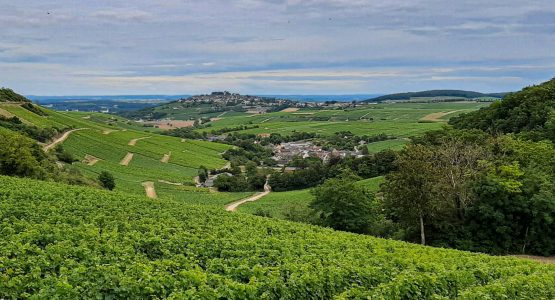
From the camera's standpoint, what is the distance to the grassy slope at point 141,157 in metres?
62.4

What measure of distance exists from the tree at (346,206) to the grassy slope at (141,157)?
23584 mm

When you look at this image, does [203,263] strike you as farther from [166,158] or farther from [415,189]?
[166,158]

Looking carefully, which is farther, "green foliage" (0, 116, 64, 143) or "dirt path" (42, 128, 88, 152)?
"green foliage" (0, 116, 64, 143)

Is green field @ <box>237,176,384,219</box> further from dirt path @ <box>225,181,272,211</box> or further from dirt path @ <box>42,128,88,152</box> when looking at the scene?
dirt path @ <box>42,128,88,152</box>

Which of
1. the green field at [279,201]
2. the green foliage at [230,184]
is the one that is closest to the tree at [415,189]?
the green field at [279,201]

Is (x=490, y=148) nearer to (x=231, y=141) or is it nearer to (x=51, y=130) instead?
(x=51, y=130)

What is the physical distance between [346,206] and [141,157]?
61034mm

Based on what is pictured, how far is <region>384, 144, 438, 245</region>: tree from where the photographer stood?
99.5 ft

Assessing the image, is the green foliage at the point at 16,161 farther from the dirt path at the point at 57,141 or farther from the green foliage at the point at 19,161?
the dirt path at the point at 57,141

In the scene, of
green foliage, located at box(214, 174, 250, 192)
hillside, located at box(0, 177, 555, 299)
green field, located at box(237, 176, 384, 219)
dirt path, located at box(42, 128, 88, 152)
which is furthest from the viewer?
green foliage, located at box(214, 174, 250, 192)

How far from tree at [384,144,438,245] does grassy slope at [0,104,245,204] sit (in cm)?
2890

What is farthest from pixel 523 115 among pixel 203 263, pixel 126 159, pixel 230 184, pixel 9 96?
pixel 9 96

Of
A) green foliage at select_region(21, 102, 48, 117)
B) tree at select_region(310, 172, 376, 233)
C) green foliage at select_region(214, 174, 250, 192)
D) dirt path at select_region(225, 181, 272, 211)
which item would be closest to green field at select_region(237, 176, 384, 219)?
dirt path at select_region(225, 181, 272, 211)

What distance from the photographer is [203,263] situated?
49.5ft
